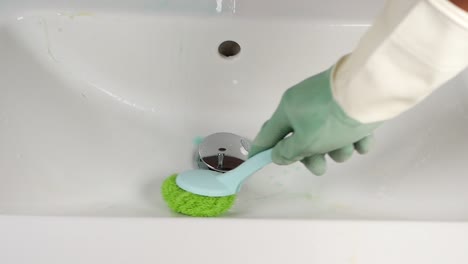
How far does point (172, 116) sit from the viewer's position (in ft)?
1.88

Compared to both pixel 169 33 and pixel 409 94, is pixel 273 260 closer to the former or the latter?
pixel 409 94

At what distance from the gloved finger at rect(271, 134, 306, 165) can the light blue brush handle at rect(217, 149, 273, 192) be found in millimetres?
25

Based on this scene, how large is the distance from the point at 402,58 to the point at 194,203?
0.77ft

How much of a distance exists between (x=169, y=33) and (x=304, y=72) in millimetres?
150

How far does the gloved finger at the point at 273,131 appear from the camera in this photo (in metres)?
0.37

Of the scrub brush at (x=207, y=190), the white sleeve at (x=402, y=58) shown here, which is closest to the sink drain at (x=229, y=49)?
the scrub brush at (x=207, y=190)

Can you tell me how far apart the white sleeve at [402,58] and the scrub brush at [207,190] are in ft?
0.50

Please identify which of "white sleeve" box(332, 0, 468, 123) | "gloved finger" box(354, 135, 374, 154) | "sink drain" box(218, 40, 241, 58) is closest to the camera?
"white sleeve" box(332, 0, 468, 123)

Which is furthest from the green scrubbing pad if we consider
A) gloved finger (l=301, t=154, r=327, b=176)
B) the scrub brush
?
gloved finger (l=301, t=154, r=327, b=176)

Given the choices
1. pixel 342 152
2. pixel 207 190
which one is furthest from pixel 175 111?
pixel 342 152

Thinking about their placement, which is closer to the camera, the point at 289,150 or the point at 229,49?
the point at 289,150

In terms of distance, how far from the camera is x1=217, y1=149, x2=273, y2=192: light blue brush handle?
16.7 inches

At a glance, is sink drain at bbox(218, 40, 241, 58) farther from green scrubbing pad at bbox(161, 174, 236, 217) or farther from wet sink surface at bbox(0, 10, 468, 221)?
green scrubbing pad at bbox(161, 174, 236, 217)

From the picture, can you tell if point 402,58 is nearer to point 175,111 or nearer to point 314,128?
point 314,128
